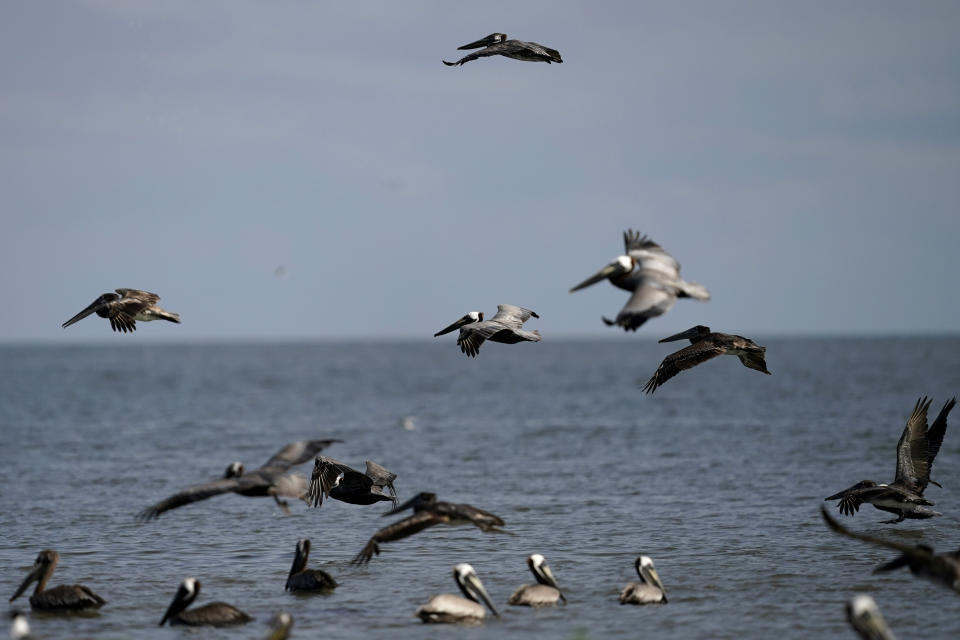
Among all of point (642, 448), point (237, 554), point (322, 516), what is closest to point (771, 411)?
point (642, 448)

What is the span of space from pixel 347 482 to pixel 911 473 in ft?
25.5

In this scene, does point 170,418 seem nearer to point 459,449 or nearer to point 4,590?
point 459,449

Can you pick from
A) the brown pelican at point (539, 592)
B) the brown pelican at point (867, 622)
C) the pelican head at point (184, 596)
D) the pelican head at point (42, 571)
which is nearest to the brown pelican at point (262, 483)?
the pelican head at point (184, 596)

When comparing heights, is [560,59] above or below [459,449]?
above

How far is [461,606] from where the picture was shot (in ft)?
41.1

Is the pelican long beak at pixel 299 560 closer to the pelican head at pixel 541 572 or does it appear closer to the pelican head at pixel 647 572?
the pelican head at pixel 541 572

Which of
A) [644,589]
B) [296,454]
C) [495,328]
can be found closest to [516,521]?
[495,328]

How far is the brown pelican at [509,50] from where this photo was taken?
14.7 metres

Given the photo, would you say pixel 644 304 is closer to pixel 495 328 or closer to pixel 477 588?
pixel 495 328

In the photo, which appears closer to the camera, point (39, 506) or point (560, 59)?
point (560, 59)

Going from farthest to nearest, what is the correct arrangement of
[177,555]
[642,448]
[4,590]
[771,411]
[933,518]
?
1. [771,411]
2. [642,448]
3. [933,518]
4. [177,555]
5. [4,590]

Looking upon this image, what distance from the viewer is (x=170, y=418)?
44969 millimetres

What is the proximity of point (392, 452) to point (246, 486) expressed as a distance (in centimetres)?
1973

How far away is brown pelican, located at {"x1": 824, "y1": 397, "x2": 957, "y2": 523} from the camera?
54.5ft
